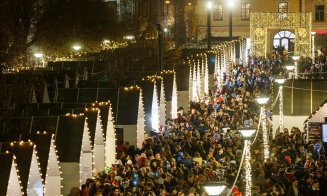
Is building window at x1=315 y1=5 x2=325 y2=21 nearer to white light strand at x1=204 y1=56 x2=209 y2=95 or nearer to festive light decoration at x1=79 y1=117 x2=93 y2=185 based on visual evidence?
white light strand at x1=204 y1=56 x2=209 y2=95

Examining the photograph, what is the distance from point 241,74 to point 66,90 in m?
20.8

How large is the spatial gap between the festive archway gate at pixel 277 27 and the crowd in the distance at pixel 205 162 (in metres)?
31.5

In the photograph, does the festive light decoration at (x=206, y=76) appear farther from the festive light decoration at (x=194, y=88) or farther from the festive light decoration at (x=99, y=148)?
the festive light decoration at (x=99, y=148)

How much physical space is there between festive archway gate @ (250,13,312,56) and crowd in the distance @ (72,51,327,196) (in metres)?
31.5

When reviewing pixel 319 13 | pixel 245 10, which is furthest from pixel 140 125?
pixel 245 10

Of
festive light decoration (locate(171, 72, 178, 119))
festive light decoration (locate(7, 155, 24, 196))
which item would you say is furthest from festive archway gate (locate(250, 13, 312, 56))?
festive light decoration (locate(7, 155, 24, 196))

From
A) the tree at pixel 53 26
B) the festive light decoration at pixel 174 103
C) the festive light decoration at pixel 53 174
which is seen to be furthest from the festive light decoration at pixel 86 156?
the tree at pixel 53 26

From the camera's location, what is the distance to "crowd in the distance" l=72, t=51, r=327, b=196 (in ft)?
79.1

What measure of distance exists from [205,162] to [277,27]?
44901 millimetres

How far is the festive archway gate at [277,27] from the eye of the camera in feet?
230

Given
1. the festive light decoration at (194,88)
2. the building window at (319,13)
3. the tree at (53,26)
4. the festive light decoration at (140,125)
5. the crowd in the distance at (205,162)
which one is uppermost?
the building window at (319,13)

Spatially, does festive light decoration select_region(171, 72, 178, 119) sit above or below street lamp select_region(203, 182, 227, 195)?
above

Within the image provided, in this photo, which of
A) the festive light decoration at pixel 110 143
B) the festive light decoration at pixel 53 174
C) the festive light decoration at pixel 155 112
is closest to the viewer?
the festive light decoration at pixel 53 174

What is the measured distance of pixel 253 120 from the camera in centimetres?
3734
